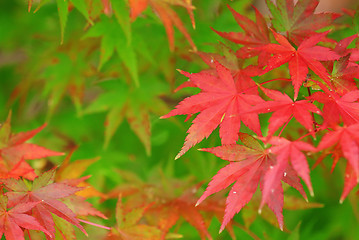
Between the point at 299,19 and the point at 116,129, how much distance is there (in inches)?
35.7

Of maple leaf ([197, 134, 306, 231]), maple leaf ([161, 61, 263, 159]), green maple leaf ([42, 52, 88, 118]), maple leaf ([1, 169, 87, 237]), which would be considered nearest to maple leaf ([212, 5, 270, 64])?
maple leaf ([161, 61, 263, 159])

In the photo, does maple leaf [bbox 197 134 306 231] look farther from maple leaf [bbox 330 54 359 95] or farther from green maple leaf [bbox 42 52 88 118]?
green maple leaf [bbox 42 52 88 118]

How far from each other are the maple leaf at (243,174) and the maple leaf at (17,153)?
1.37 feet

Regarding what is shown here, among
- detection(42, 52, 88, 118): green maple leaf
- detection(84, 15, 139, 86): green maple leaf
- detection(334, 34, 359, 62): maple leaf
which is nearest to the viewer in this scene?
detection(334, 34, 359, 62): maple leaf

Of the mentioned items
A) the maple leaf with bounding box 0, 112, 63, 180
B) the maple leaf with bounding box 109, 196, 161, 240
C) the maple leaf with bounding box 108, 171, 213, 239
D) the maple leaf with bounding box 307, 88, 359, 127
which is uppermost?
the maple leaf with bounding box 307, 88, 359, 127

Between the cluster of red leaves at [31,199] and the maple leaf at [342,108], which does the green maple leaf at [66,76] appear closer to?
the cluster of red leaves at [31,199]

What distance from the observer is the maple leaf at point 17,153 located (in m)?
0.97

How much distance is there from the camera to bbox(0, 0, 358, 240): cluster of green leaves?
3.02ft

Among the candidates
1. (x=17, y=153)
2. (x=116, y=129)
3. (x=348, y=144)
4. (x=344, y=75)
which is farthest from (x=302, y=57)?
(x=116, y=129)

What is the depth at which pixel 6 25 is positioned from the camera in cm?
202

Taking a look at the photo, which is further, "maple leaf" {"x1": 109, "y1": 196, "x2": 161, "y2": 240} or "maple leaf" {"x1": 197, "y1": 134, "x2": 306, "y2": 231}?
"maple leaf" {"x1": 109, "y1": 196, "x2": 161, "y2": 240}

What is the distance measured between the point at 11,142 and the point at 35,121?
797mm

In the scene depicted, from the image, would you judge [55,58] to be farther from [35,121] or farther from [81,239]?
[81,239]

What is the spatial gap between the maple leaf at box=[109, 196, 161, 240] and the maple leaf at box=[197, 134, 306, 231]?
11.4 inches
